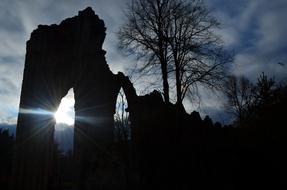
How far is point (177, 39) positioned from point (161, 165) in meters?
7.90

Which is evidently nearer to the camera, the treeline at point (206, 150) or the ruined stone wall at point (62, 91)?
the treeline at point (206, 150)

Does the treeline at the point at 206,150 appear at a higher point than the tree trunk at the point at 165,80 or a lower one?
lower

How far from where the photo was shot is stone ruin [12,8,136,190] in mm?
14086

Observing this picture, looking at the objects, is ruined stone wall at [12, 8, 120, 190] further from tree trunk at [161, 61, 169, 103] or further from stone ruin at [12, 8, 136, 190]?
tree trunk at [161, 61, 169, 103]

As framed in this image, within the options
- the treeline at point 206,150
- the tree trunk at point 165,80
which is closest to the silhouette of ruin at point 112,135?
the treeline at point 206,150

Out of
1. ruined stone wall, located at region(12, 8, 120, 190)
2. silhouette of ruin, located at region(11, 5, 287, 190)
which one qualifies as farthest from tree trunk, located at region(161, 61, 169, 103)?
ruined stone wall, located at region(12, 8, 120, 190)

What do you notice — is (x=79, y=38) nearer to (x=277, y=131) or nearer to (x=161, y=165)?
(x=161, y=165)

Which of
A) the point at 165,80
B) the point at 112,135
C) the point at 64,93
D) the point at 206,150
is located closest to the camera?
the point at 206,150

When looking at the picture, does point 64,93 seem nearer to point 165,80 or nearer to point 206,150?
point 165,80

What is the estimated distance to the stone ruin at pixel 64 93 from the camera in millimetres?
14086

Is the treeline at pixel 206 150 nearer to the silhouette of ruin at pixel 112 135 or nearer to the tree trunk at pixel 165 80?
the silhouette of ruin at pixel 112 135

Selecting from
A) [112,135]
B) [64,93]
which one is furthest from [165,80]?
[64,93]

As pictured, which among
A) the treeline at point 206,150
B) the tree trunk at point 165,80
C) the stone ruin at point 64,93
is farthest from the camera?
the tree trunk at point 165,80

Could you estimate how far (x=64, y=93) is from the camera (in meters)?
15.3
